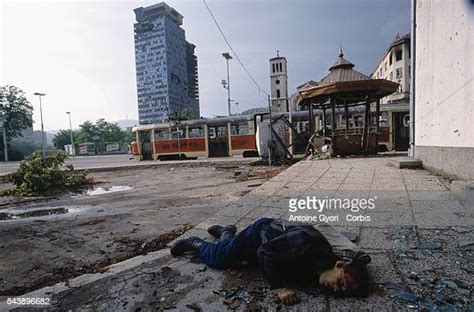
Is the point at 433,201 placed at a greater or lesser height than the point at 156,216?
greater

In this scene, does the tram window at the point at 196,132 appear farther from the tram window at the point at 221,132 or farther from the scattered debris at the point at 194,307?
the scattered debris at the point at 194,307

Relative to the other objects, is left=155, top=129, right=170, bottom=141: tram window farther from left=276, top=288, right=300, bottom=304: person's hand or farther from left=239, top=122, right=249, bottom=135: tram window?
left=276, top=288, right=300, bottom=304: person's hand

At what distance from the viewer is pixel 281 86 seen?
141ft

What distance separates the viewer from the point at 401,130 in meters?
14.1

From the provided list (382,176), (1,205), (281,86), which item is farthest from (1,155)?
(382,176)

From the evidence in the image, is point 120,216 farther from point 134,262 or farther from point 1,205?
point 1,205

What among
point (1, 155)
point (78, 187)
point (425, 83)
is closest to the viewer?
point (425, 83)

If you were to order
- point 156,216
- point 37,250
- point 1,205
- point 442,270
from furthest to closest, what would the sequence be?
1. point 1,205
2. point 156,216
3. point 37,250
4. point 442,270

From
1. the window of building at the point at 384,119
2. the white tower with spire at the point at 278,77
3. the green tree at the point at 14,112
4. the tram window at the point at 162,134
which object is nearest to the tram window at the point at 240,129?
the tram window at the point at 162,134

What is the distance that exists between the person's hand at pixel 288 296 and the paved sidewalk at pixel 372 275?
0.14 feet

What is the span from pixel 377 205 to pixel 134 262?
3007 millimetres

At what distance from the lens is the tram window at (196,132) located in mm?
17877

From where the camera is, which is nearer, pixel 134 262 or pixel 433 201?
pixel 134 262

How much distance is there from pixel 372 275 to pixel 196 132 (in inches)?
654
